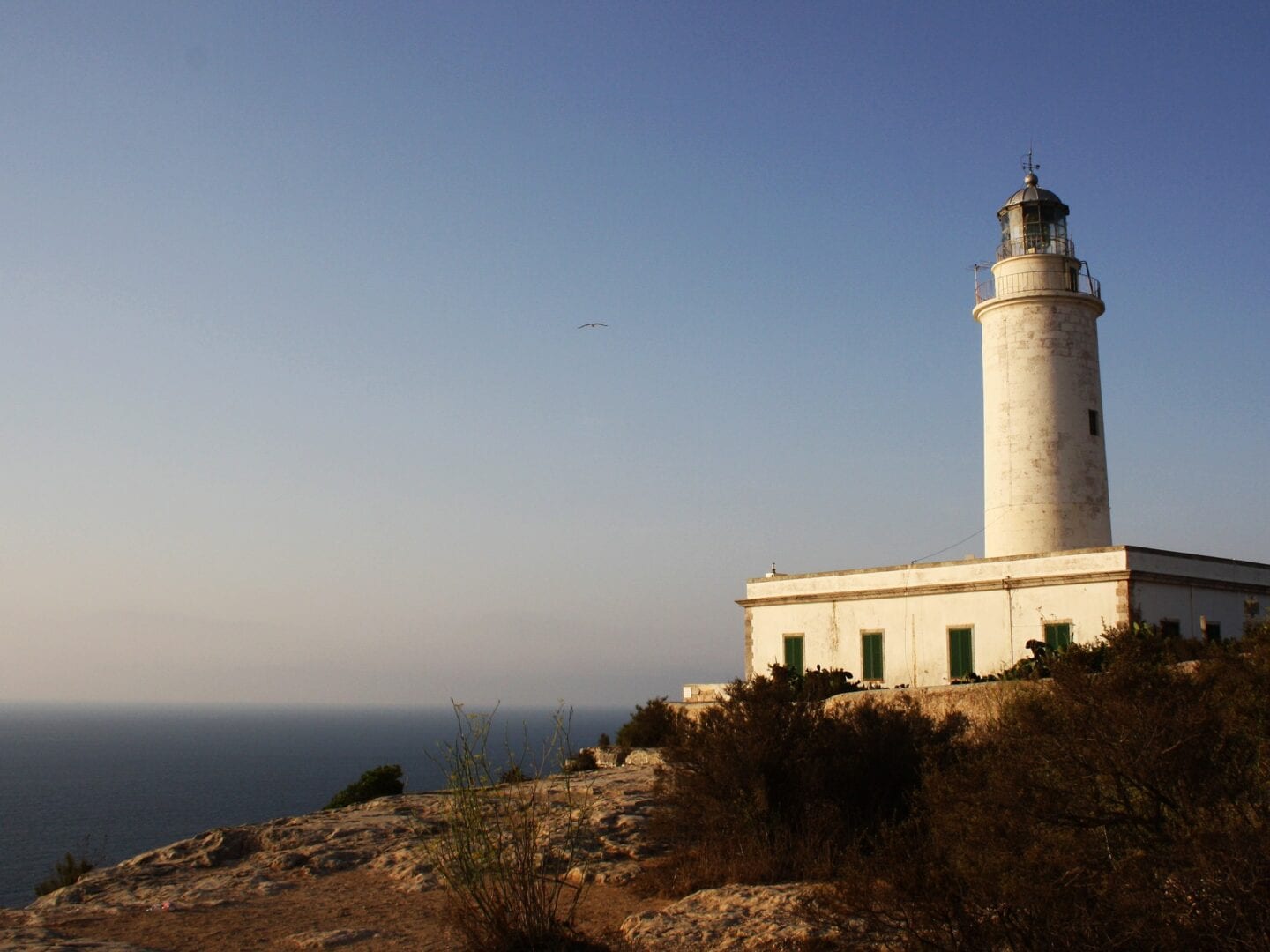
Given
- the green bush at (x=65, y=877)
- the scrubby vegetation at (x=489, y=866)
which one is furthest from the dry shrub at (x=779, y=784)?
the green bush at (x=65, y=877)

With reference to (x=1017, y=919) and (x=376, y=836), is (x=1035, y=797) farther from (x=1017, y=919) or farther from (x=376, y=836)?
(x=376, y=836)

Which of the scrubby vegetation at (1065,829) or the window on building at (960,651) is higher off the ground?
the window on building at (960,651)

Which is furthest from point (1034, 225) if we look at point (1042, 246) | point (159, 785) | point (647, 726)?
point (159, 785)

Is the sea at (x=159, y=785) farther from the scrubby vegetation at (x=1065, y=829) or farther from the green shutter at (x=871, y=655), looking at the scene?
the green shutter at (x=871, y=655)

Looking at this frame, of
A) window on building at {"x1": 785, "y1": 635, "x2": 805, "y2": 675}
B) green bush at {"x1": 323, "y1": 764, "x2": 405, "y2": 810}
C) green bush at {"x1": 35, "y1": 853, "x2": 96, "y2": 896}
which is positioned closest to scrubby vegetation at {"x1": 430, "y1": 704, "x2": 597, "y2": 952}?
green bush at {"x1": 35, "y1": 853, "x2": 96, "y2": 896}

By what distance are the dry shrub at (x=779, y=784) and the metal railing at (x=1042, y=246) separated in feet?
50.8

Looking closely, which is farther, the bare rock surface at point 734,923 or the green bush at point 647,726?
the green bush at point 647,726

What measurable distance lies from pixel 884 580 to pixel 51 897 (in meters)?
17.0

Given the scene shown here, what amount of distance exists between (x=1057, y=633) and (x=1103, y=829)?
47.8 feet

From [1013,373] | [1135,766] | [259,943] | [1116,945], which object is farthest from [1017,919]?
[1013,373]

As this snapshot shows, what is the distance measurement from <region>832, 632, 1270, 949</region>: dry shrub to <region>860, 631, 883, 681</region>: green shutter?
14.7m

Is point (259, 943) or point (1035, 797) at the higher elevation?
point (1035, 797)

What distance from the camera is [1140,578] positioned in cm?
2030

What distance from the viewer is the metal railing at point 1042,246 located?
2534cm
